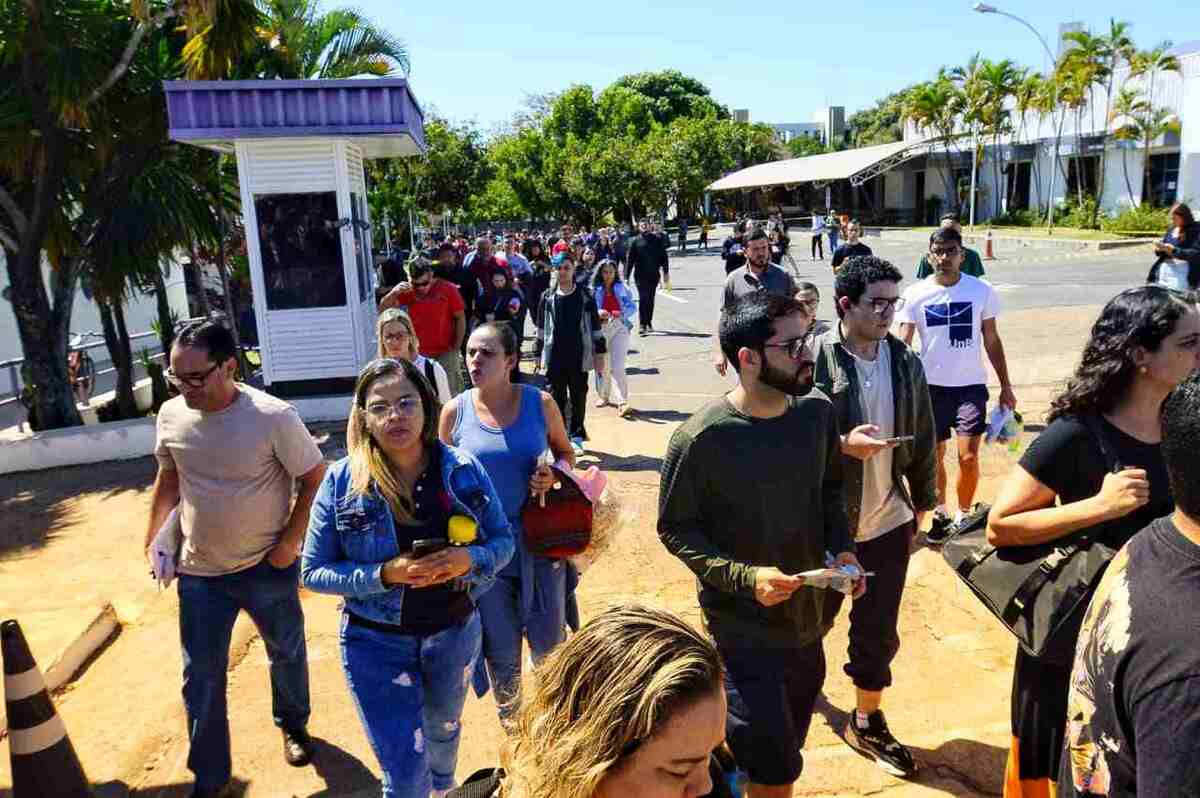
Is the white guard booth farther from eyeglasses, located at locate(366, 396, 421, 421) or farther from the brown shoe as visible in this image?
eyeglasses, located at locate(366, 396, 421, 421)

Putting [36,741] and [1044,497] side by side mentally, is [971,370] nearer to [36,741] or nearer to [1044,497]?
[1044,497]

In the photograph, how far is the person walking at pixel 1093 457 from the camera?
2416 mm

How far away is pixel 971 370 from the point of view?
5.54 m

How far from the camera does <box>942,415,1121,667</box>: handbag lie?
2416mm

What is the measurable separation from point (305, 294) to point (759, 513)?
7989 millimetres

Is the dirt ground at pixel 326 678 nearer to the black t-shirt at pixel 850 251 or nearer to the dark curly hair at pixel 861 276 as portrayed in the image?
the dark curly hair at pixel 861 276

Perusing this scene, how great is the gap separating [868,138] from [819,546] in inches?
3015

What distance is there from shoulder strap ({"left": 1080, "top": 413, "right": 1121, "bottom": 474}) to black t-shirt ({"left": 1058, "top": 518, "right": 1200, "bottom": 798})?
0.69 meters

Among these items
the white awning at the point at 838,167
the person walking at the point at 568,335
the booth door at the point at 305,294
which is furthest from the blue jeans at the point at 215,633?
the white awning at the point at 838,167

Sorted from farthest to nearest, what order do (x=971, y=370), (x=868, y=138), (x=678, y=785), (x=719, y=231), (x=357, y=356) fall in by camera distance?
(x=868, y=138), (x=719, y=231), (x=357, y=356), (x=971, y=370), (x=678, y=785)

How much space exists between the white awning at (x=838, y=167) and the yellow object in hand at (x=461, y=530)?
1747 inches

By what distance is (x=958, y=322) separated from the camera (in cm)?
548

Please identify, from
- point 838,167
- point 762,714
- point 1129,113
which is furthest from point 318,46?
point 838,167

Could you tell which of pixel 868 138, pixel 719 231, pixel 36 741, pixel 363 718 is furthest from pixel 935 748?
pixel 868 138
